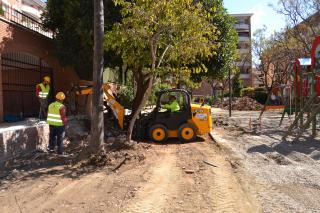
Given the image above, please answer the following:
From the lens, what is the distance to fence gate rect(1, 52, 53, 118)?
1455 centimetres

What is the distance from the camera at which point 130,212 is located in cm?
586

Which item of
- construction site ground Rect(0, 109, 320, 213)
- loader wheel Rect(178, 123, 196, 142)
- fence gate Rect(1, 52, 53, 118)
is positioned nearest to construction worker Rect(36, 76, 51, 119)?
fence gate Rect(1, 52, 53, 118)

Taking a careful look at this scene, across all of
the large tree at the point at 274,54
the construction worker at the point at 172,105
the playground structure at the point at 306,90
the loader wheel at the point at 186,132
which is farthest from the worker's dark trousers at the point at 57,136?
the large tree at the point at 274,54

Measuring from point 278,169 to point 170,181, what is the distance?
256 centimetres

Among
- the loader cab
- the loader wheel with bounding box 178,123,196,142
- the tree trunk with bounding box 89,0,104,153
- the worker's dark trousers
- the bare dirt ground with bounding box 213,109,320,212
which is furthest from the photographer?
the loader cab

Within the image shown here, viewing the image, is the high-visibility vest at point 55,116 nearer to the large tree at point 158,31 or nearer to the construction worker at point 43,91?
the large tree at point 158,31

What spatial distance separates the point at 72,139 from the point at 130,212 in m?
7.37

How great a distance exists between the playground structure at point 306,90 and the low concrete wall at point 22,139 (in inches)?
297

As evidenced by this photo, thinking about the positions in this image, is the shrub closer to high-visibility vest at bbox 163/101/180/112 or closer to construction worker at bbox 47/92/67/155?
high-visibility vest at bbox 163/101/180/112

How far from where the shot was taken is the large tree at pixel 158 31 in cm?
1013

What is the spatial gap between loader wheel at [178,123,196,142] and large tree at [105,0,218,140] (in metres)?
2.37

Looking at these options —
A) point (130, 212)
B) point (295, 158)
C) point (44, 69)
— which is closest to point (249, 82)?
point (44, 69)

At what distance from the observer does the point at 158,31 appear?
34.4ft

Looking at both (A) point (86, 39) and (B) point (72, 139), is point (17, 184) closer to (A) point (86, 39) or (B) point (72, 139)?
(B) point (72, 139)
